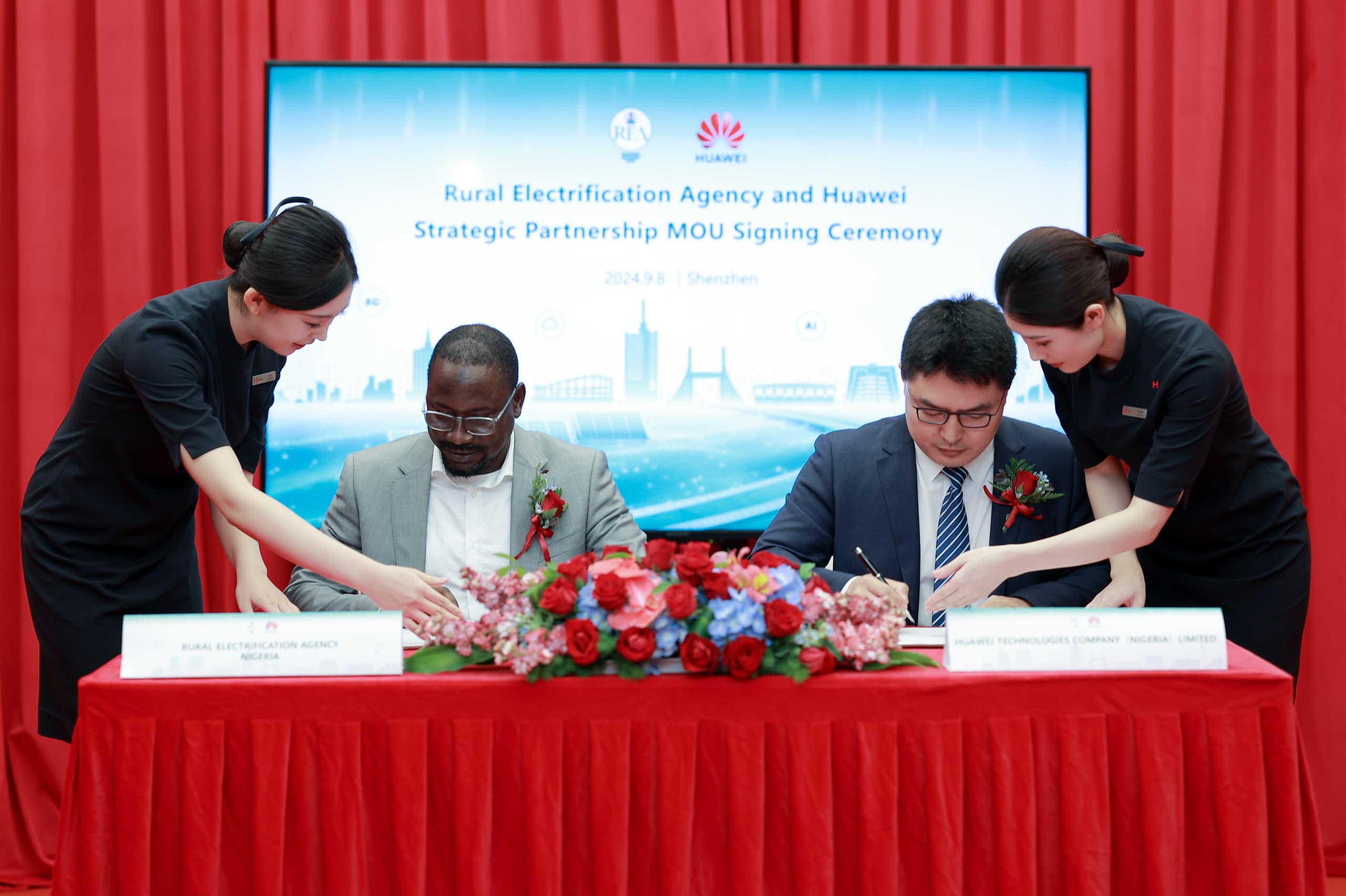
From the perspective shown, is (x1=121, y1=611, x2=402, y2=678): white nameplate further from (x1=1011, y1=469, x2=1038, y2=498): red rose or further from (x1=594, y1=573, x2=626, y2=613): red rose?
(x1=1011, y1=469, x2=1038, y2=498): red rose

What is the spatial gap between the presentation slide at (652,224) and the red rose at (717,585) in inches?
64.4

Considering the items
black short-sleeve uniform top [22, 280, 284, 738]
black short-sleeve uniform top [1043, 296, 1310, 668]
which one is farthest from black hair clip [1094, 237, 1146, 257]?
black short-sleeve uniform top [22, 280, 284, 738]

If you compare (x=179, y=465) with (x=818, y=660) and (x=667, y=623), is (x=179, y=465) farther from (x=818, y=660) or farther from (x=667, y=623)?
(x=818, y=660)

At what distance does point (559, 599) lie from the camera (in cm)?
159

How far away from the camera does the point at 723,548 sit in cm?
337

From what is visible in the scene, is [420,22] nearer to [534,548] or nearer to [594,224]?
[594,224]

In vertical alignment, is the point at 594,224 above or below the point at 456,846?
above

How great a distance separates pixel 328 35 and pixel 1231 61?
2891 mm

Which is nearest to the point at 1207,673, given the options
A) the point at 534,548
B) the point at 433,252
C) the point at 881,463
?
the point at 881,463

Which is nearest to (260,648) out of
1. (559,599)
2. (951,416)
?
(559,599)

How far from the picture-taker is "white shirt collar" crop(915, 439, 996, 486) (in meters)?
2.45

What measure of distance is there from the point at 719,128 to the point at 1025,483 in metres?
1.51

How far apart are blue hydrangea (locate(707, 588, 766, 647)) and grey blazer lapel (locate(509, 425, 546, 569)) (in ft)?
3.25

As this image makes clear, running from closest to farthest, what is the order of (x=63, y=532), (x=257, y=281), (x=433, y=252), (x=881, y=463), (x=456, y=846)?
(x=456, y=846), (x=257, y=281), (x=63, y=532), (x=881, y=463), (x=433, y=252)
